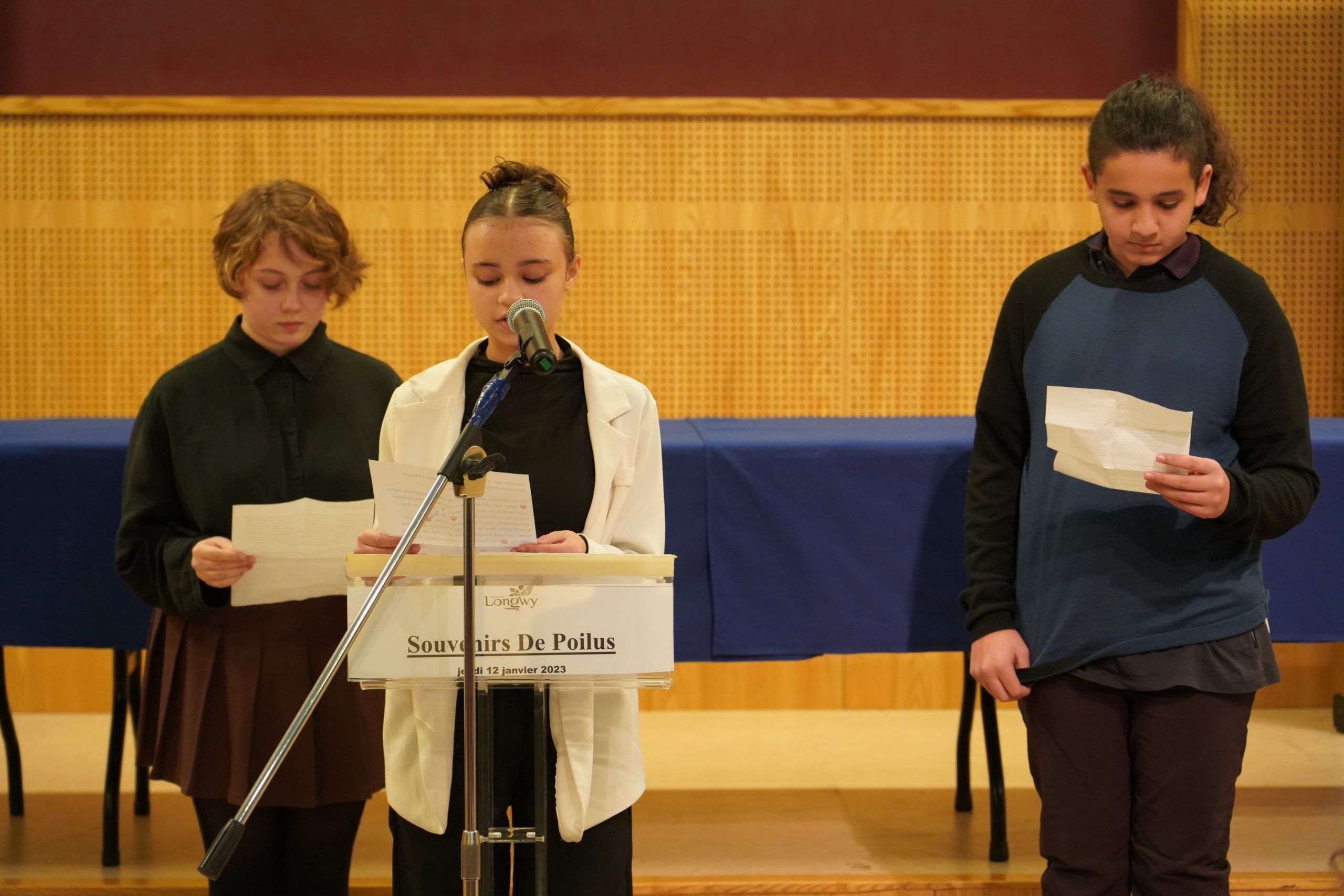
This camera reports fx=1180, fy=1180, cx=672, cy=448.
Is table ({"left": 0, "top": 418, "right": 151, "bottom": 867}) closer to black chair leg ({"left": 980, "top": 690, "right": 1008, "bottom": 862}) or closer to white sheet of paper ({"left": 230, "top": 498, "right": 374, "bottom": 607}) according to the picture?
white sheet of paper ({"left": 230, "top": 498, "right": 374, "bottom": 607})

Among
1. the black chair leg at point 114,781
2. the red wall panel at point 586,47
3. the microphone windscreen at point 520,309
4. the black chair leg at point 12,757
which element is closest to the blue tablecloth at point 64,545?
the black chair leg at point 114,781

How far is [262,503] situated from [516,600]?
31.7 inches

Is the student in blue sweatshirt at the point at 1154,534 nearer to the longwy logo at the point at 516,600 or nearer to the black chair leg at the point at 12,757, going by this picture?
the longwy logo at the point at 516,600

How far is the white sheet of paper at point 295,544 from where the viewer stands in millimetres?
2111

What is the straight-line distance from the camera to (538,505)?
6.03 feet

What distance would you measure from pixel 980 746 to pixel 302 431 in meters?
2.80

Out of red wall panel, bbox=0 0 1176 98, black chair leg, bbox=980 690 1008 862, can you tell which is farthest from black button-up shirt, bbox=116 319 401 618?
red wall panel, bbox=0 0 1176 98

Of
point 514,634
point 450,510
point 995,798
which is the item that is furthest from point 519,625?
point 995,798

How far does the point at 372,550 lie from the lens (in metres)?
1.65

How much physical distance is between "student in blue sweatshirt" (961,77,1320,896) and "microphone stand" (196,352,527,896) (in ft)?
2.96

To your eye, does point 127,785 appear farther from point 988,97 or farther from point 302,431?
point 988,97

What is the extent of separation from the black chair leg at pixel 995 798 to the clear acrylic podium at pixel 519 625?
169 centimetres

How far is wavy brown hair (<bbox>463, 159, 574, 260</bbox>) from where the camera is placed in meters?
1.81

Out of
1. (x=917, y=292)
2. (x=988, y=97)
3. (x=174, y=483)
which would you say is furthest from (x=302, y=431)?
(x=988, y=97)
